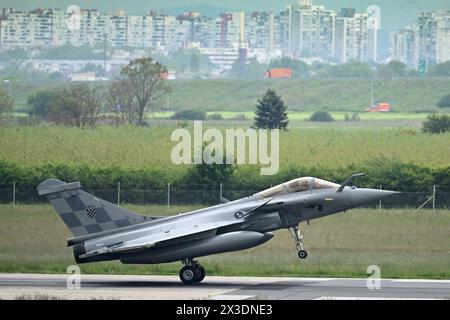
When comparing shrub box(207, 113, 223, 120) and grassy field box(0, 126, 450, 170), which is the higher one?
shrub box(207, 113, 223, 120)

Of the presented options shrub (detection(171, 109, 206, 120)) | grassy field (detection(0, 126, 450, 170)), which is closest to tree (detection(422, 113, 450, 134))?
grassy field (detection(0, 126, 450, 170))

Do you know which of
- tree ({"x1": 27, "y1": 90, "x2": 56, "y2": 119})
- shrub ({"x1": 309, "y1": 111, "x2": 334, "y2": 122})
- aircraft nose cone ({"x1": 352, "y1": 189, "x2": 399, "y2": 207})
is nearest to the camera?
aircraft nose cone ({"x1": 352, "y1": 189, "x2": 399, "y2": 207})

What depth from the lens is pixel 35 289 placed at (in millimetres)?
27266

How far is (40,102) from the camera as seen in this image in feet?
356

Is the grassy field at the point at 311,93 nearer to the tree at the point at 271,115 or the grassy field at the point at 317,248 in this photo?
the tree at the point at 271,115

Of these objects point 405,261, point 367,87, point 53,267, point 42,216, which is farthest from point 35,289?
point 367,87

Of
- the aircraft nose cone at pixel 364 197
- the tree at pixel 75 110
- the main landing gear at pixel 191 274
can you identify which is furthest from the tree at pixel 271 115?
the main landing gear at pixel 191 274

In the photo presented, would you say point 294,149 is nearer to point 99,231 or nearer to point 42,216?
point 42,216

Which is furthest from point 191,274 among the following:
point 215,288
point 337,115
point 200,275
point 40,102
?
point 337,115

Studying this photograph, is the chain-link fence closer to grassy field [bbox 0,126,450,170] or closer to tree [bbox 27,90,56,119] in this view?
grassy field [bbox 0,126,450,170]

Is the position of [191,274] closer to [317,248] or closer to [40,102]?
[317,248]

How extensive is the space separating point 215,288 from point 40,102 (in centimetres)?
8270

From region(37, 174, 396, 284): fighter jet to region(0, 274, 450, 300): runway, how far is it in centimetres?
75

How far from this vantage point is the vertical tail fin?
28.8m
